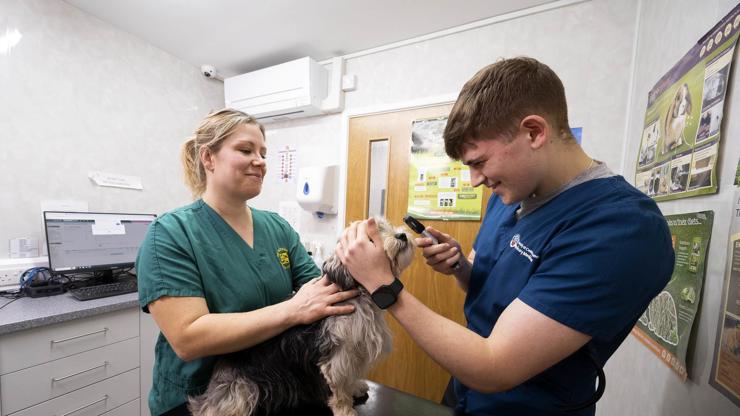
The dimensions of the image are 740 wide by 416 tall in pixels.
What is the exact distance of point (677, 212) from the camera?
3.64 feet

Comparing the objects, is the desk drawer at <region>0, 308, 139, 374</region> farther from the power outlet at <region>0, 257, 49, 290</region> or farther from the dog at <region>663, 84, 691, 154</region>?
the dog at <region>663, 84, 691, 154</region>

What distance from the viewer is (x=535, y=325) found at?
25.4 inches

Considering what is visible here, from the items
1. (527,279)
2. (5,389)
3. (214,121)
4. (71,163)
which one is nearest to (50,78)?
(71,163)

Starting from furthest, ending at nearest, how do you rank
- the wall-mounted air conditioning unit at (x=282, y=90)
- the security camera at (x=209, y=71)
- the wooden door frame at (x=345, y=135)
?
the security camera at (x=209, y=71) < the wall-mounted air conditioning unit at (x=282, y=90) < the wooden door frame at (x=345, y=135)

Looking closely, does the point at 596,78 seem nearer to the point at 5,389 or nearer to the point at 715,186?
the point at 715,186

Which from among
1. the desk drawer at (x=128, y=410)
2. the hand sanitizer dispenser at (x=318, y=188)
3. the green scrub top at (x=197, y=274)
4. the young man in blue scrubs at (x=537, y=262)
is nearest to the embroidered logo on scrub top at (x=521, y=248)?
the young man in blue scrubs at (x=537, y=262)

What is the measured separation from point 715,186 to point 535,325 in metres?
0.79

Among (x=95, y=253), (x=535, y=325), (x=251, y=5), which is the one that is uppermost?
(x=251, y=5)

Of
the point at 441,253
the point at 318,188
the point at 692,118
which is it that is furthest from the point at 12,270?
the point at 692,118

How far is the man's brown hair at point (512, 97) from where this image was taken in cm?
74

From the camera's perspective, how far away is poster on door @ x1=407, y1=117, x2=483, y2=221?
94.2 inches

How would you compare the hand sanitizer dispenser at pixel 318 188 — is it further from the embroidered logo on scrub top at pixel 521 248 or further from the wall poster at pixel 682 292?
the wall poster at pixel 682 292

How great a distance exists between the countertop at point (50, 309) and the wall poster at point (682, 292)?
114 inches

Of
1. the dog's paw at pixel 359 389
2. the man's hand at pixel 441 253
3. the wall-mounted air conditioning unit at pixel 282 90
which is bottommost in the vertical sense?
the dog's paw at pixel 359 389
